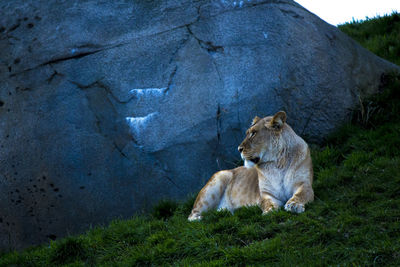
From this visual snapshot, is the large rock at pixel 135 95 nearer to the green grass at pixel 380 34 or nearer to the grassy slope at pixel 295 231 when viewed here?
the grassy slope at pixel 295 231

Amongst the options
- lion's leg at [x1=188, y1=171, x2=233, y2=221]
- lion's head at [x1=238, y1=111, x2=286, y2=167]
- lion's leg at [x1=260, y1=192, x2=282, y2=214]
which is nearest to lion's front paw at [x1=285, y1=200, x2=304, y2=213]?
lion's leg at [x1=260, y1=192, x2=282, y2=214]

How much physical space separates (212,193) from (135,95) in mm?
2312

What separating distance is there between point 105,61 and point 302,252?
5.33 metres

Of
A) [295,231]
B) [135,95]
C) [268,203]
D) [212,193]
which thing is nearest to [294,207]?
[268,203]

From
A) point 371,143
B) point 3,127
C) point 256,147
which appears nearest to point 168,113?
point 256,147

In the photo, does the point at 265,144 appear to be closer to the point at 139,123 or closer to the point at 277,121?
the point at 277,121

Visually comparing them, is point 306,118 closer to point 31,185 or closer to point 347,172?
point 347,172

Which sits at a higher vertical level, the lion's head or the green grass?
the green grass

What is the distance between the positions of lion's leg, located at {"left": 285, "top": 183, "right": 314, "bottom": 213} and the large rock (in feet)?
7.34

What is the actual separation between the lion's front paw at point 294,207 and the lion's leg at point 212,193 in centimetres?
159

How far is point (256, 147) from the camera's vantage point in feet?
23.7

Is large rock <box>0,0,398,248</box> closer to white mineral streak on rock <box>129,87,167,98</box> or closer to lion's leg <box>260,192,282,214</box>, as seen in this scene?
white mineral streak on rock <box>129,87,167,98</box>

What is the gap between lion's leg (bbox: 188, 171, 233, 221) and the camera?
787 cm

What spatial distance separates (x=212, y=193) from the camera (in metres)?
8.05
